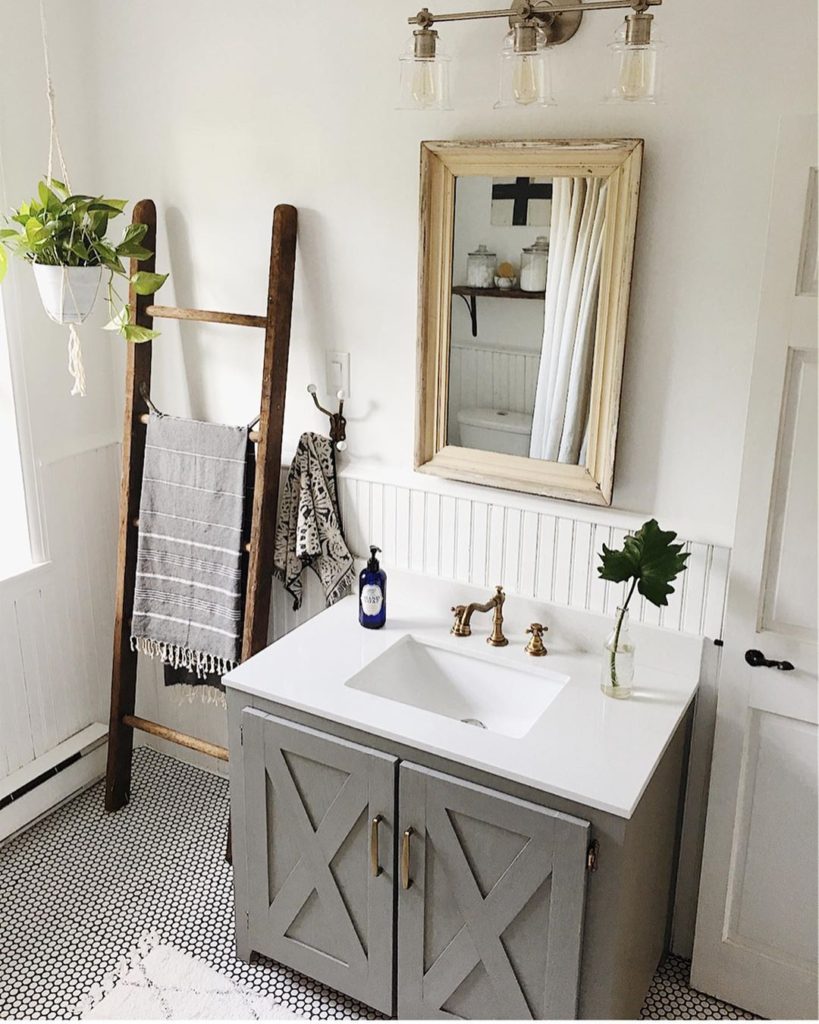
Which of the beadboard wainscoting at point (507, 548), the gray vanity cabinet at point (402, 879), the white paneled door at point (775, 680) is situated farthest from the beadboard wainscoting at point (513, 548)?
the gray vanity cabinet at point (402, 879)

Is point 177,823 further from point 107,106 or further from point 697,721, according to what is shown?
point 107,106

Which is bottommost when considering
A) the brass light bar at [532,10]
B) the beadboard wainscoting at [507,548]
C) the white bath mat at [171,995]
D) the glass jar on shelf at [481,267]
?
the white bath mat at [171,995]

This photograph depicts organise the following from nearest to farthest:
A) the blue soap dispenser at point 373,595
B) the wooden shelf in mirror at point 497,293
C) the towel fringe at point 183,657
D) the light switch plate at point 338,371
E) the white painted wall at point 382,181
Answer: the white painted wall at point 382,181, the wooden shelf in mirror at point 497,293, the blue soap dispenser at point 373,595, the light switch plate at point 338,371, the towel fringe at point 183,657

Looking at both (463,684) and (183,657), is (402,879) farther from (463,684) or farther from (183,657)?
(183,657)

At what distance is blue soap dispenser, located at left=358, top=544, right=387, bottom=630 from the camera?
2342mm

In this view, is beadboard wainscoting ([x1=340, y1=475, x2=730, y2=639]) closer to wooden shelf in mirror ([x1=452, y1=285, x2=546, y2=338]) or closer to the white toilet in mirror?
the white toilet in mirror

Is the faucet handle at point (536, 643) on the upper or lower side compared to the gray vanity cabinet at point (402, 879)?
upper

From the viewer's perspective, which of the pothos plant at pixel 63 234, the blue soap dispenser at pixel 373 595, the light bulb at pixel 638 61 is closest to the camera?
the light bulb at pixel 638 61

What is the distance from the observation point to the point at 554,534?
2289 mm

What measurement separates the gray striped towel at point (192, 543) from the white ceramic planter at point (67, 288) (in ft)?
1.77

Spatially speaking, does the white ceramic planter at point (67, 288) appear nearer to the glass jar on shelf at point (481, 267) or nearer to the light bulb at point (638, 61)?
the glass jar on shelf at point (481, 267)

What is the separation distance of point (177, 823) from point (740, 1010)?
1.62 meters

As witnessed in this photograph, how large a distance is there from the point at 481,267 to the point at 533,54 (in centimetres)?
47

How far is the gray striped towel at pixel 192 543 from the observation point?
254 cm
